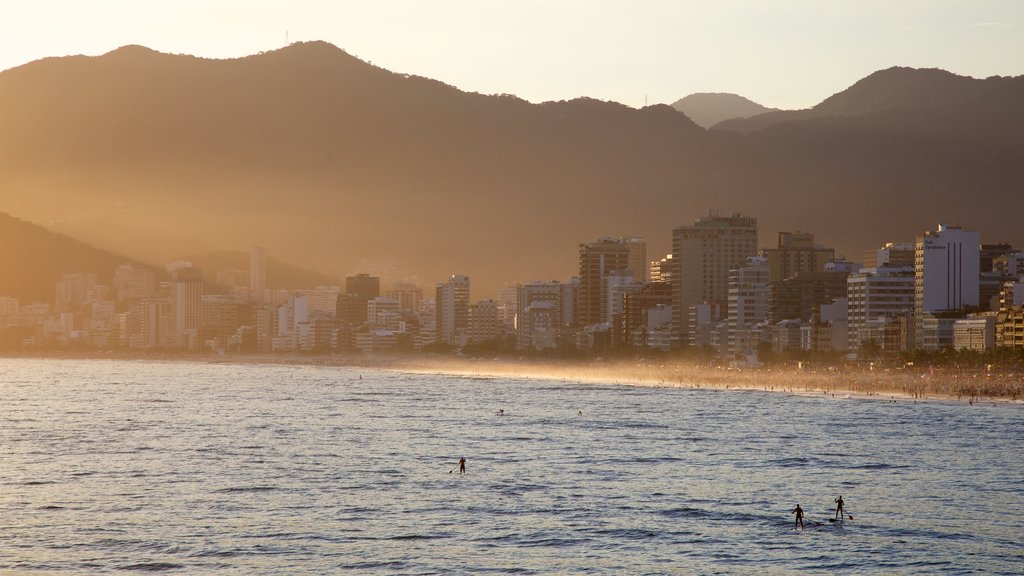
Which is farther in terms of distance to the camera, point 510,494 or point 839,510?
point 510,494

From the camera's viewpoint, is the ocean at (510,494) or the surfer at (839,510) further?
the surfer at (839,510)

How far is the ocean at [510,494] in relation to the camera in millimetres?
51688

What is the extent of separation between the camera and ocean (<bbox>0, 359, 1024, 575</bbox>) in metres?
51.7

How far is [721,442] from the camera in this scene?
98.6 metres

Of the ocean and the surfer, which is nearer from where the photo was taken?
the ocean

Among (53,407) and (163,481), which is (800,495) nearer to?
(163,481)

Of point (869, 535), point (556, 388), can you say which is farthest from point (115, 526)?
point (556, 388)

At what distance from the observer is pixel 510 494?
67.4 meters

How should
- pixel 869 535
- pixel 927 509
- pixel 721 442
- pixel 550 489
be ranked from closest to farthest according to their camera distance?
pixel 869 535 → pixel 927 509 → pixel 550 489 → pixel 721 442

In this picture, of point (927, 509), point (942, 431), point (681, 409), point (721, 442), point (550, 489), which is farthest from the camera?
point (681, 409)

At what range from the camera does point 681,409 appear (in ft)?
461

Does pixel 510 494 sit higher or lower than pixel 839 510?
lower

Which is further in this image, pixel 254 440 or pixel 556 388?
pixel 556 388

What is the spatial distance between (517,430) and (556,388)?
87253mm
